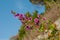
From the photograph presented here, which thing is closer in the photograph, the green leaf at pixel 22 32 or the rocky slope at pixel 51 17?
the rocky slope at pixel 51 17

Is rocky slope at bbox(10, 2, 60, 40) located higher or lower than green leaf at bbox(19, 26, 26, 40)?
lower

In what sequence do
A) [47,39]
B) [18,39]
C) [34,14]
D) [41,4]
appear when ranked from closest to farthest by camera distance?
[47,39], [34,14], [18,39], [41,4]

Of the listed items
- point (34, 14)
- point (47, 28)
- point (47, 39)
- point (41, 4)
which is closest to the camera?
point (47, 39)

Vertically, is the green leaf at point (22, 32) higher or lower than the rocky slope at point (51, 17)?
higher

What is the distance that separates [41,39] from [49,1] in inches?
163

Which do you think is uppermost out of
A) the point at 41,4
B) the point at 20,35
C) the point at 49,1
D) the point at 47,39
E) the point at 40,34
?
the point at 41,4

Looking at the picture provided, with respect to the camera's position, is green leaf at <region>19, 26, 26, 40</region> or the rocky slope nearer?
the rocky slope

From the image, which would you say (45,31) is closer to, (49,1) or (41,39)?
(41,39)

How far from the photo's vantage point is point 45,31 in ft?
32.6

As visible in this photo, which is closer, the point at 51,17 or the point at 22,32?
the point at 51,17

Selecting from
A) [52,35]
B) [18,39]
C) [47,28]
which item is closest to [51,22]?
[47,28]

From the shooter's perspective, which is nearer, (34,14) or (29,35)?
(29,35)

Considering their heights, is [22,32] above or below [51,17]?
above

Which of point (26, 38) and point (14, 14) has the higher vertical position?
point (14, 14)
